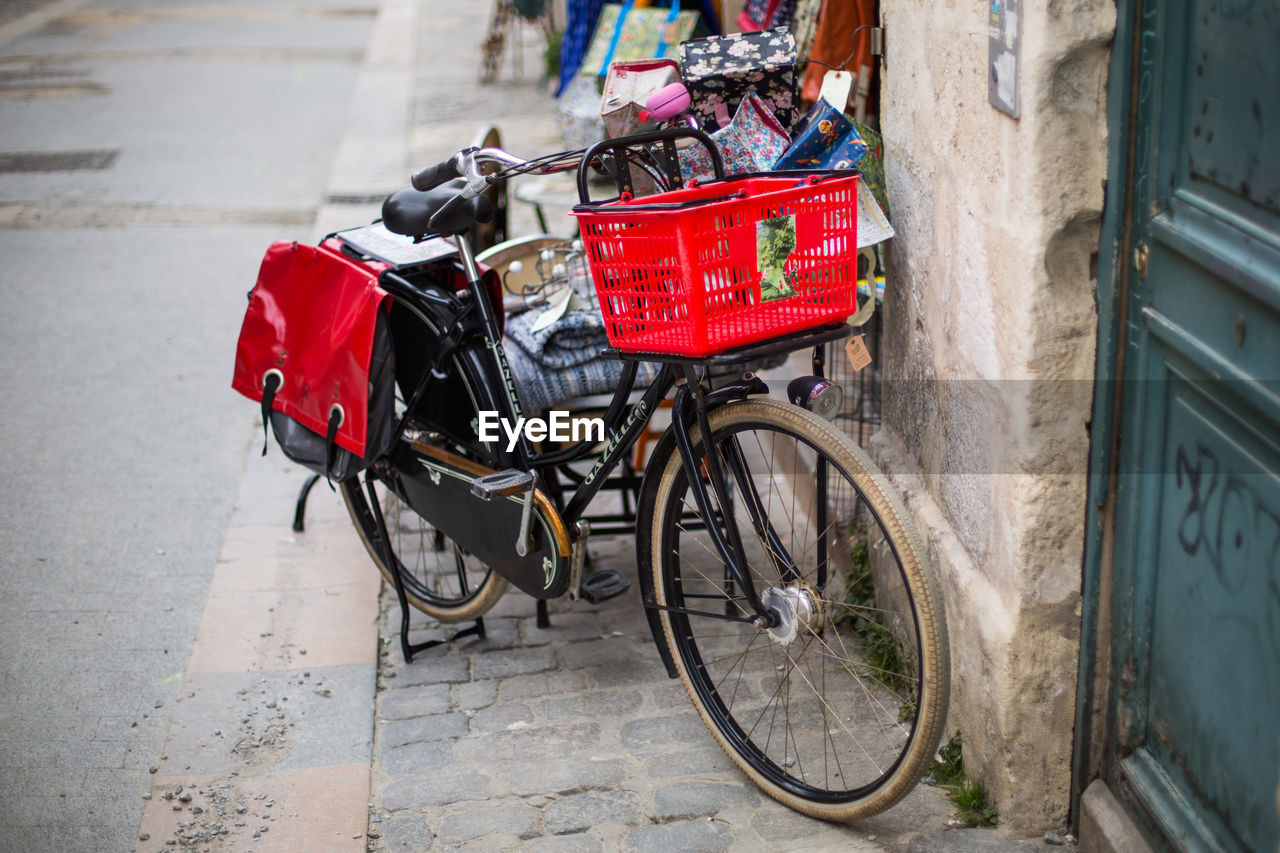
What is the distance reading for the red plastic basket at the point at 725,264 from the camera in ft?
7.56

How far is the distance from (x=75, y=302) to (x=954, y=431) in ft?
18.5

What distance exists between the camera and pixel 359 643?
12.5 feet

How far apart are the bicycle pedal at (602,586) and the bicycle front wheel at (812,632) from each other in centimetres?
18

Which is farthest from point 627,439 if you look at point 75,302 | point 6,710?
point 75,302

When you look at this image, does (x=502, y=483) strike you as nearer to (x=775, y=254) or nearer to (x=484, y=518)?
(x=484, y=518)

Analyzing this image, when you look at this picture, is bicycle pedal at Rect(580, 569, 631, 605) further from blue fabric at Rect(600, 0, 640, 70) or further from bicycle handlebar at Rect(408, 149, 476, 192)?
blue fabric at Rect(600, 0, 640, 70)

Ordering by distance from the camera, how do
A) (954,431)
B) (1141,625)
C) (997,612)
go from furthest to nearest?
(954,431) → (997,612) → (1141,625)

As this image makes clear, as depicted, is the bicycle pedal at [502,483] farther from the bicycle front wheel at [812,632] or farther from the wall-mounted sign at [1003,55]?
the wall-mounted sign at [1003,55]

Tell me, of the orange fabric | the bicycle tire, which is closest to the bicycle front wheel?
the bicycle tire

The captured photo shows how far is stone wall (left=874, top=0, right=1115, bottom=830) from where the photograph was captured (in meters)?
2.26

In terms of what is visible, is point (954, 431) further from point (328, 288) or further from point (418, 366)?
point (328, 288)

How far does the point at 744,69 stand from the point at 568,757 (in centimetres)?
194

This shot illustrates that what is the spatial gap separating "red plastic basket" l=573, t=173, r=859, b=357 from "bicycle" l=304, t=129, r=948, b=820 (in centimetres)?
2

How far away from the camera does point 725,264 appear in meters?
2.33
